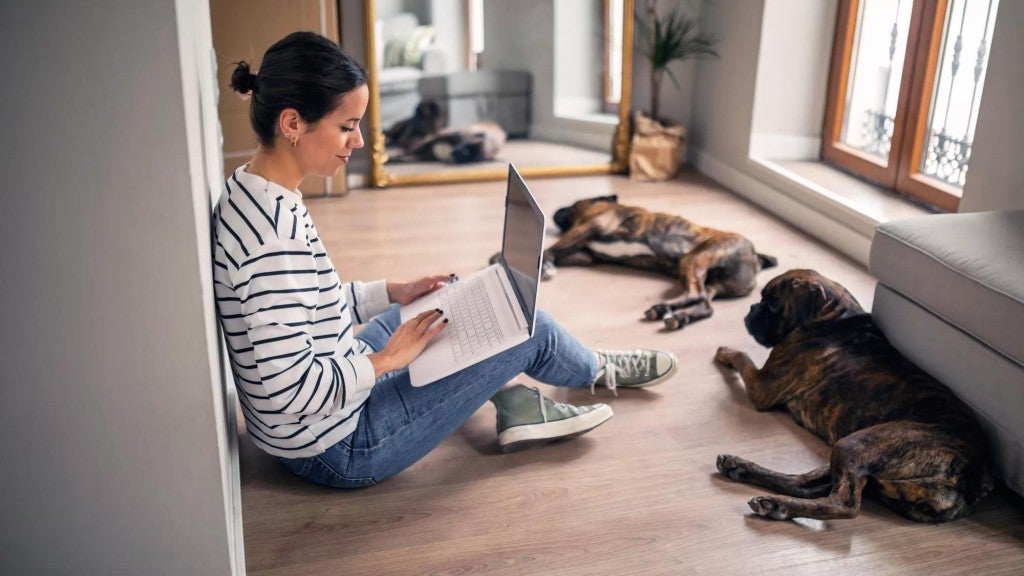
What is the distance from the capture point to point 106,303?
1.29 m

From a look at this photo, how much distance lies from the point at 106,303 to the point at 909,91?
3.71 metres

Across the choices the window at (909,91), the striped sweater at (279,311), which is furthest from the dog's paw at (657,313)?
the striped sweater at (279,311)

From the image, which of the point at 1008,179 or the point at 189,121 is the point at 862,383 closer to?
the point at 1008,179

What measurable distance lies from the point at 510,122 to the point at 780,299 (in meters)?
2.78

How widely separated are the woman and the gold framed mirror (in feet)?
9.26

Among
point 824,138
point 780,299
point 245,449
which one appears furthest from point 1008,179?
point 245,449

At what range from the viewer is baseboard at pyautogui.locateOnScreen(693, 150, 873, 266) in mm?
3867

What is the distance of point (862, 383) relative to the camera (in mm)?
2365

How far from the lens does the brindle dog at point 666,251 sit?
3316 mm

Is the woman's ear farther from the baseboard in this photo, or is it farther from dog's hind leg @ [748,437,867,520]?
the baseboard

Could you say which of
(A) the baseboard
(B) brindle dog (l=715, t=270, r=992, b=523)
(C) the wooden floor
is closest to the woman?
(C) the wooden floor

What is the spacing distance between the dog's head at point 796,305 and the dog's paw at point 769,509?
2.22 ft

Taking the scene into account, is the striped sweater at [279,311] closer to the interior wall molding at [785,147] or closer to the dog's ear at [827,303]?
the dog's ear at [827,303]

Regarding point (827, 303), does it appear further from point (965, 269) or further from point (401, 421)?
point (401, 421)
